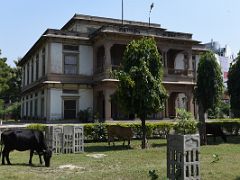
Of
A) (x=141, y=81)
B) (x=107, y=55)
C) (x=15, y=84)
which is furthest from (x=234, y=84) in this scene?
(x=15, y=84)

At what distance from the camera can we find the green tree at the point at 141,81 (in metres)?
18.6

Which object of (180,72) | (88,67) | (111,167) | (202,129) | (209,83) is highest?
(88,67)

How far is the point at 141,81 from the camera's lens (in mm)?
18609

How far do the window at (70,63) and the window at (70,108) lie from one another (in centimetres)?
274

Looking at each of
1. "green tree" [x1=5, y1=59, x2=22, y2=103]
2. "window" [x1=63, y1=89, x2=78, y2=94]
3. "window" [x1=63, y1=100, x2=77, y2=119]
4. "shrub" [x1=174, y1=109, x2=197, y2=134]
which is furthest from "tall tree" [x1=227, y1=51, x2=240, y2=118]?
"green tree" [x1=5, y1=59, x2=22, y2=103]

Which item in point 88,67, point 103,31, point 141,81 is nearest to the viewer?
point 141,81

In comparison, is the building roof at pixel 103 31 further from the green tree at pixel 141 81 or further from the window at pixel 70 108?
the green tree at pixel 141 81

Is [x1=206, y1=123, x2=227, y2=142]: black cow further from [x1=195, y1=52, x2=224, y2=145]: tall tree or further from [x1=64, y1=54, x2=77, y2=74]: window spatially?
[x1=64, y1=54, x2=77, y2=74]: window

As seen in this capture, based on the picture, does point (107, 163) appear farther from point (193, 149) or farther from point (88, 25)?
point (88, 25)

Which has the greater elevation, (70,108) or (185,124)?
Answer: (70,108)

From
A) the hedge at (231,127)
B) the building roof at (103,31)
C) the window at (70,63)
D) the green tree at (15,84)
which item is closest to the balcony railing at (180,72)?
the building roof at (103,31)

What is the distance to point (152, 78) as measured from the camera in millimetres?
18875

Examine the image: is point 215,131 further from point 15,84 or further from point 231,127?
point 15,84

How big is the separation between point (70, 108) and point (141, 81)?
49.9ft
